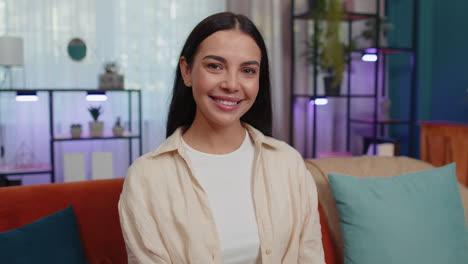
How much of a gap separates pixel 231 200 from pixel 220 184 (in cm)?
5

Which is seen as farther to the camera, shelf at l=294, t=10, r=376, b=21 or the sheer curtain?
shelf at l=294, t=10, r=376, b=21

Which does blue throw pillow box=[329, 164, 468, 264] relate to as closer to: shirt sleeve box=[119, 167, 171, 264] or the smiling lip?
the smiling lip

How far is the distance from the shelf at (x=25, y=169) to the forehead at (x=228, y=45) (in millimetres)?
2730

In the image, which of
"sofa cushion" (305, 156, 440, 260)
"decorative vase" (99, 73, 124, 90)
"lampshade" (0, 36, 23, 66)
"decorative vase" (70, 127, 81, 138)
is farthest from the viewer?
"decorative vase" (99, 73, 124, 90)

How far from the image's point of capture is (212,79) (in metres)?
1.20

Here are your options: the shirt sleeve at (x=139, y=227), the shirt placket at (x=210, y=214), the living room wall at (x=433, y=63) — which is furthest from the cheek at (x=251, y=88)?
the living room wall at (x=433, y=63)

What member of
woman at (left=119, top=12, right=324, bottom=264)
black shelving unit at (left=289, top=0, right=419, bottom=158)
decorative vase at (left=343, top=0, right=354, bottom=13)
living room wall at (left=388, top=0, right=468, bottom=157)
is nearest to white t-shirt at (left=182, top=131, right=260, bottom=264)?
woman at (left=119, top=12, right=324, bottom=264)

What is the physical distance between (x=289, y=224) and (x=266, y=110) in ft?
1.25

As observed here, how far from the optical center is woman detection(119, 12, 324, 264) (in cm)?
118

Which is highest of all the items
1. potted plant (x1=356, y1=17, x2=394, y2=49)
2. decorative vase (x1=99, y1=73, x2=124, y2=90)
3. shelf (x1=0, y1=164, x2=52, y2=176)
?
potted plant (x1=356, y1=17, x2=394, y2=49)

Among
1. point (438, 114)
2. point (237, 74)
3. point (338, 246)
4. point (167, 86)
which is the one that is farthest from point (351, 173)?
point (438, 114)

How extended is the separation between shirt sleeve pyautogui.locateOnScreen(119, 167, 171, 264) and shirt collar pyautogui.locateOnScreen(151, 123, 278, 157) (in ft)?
0.36

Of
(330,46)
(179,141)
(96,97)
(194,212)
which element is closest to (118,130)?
(96,97)

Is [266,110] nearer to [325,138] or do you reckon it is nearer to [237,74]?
[237,74]
